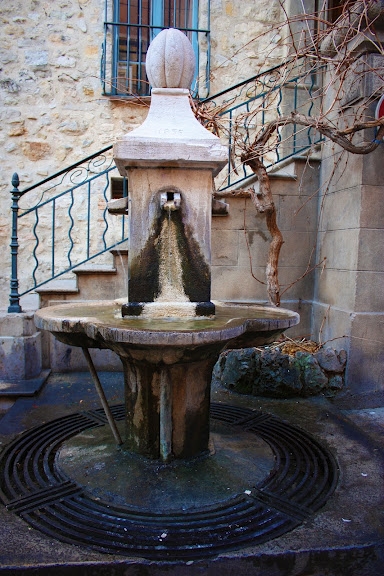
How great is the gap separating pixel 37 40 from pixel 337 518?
Answer: 266 inches

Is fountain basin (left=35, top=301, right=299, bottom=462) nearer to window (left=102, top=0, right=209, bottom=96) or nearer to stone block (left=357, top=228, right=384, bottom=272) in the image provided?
stone block (left=357, top=228, right=384, bottom=272)

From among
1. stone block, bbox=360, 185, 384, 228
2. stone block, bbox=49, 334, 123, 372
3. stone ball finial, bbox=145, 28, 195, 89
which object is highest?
stone ball finial, bbox=145, 28, 195, 89

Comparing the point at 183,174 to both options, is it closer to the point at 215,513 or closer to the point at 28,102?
the point at 215,513

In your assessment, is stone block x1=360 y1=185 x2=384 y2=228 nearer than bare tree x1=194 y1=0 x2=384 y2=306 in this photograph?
No

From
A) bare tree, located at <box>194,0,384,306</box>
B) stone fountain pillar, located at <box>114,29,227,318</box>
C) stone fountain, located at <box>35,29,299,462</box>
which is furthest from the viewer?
bare tree, located at <box>194,0,384,306</box>

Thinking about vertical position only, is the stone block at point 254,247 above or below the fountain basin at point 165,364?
above

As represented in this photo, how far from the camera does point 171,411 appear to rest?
2.89 m

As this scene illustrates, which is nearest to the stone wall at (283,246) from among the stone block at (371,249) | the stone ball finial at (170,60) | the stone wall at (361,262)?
the stone wall at (361,262)

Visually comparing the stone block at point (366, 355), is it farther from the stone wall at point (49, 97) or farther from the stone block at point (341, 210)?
the stone wall at point (49, 97)

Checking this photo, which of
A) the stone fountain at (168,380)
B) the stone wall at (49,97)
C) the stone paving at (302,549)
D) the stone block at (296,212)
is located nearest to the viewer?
the stone paving at (302,549)

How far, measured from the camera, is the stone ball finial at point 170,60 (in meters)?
2.99

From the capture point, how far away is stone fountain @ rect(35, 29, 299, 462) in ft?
9.41

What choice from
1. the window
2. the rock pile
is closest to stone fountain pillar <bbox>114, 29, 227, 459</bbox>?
the rock pile

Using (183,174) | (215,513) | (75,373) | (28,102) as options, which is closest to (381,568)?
(215,513)
